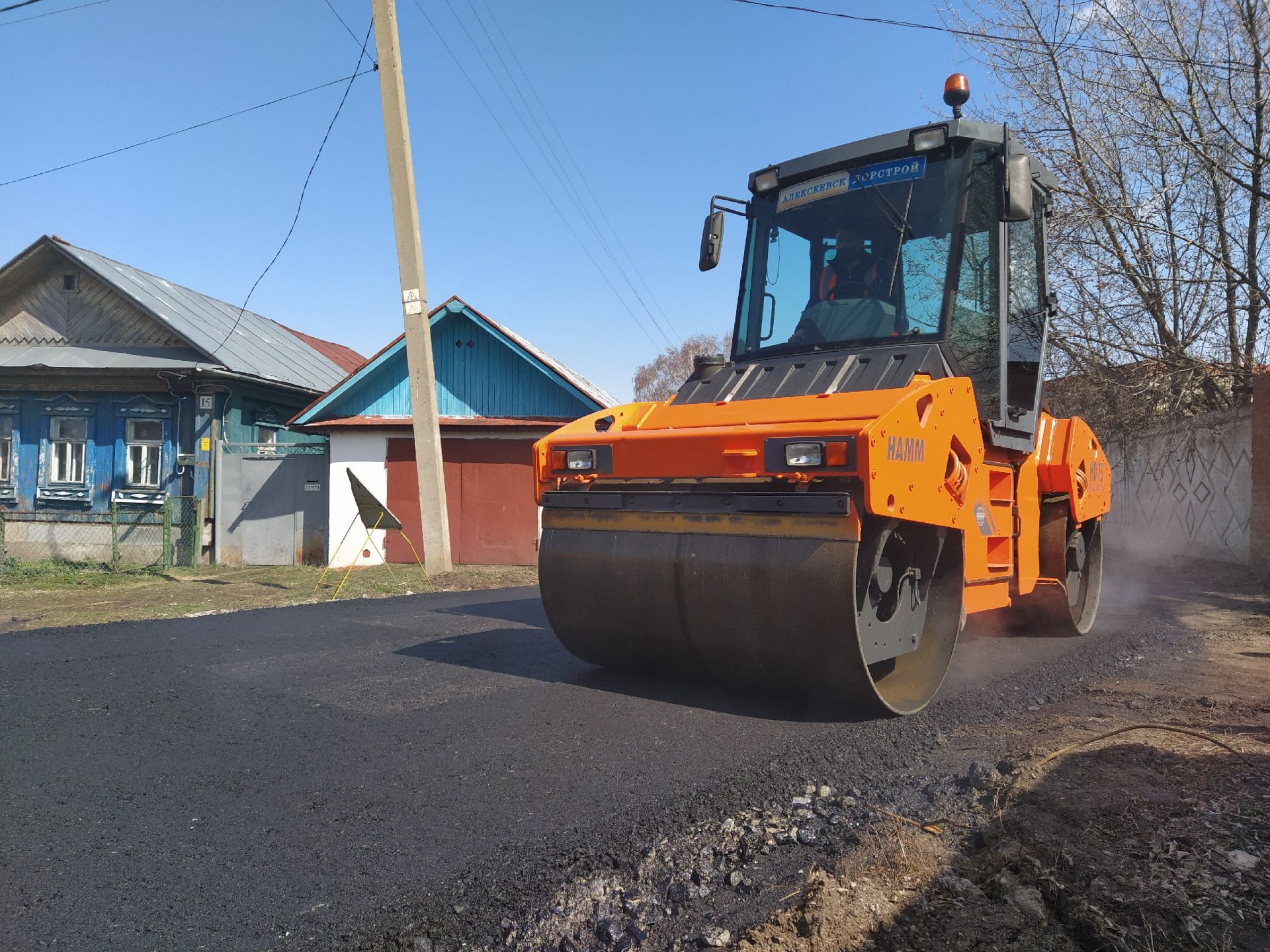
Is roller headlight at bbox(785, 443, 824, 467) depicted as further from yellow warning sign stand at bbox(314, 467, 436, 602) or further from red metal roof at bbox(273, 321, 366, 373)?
red metal roof at bbox(273, 321, 366, 373)

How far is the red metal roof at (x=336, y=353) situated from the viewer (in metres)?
22.4

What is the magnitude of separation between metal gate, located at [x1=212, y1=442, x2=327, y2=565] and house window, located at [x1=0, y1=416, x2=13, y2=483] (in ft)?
14.2

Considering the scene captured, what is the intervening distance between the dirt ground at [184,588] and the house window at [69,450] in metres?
2.36

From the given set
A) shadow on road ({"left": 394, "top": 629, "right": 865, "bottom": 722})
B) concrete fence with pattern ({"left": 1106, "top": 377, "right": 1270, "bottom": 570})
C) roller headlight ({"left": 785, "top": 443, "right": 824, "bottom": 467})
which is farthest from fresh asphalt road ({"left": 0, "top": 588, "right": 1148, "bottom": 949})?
concrete fence with pattern ({"left": 1106, "top": 377, "right": 1270, "bottom": 570})

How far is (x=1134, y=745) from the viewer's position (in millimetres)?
3947

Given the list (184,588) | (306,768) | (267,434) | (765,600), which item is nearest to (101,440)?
(267,434)

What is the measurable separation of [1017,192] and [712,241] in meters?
1.82

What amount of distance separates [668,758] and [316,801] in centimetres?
142

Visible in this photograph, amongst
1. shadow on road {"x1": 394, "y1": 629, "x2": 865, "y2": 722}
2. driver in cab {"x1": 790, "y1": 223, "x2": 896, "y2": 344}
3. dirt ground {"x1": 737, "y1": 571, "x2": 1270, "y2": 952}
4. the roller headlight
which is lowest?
shadow on road {"x1": 394, "y1": 629, "x2": 865, "y2": 722}

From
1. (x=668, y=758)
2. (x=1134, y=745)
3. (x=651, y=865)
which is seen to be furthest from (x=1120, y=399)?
(x=651, y=865)

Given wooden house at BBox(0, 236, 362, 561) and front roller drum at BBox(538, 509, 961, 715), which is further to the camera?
wooden house at BBox(0, 236, 362, 561)

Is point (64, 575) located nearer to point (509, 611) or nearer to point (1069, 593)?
point (509, 611)

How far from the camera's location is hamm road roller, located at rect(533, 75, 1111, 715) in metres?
4.16

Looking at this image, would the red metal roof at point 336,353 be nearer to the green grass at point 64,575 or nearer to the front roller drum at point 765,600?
the green grass at point 64,575
